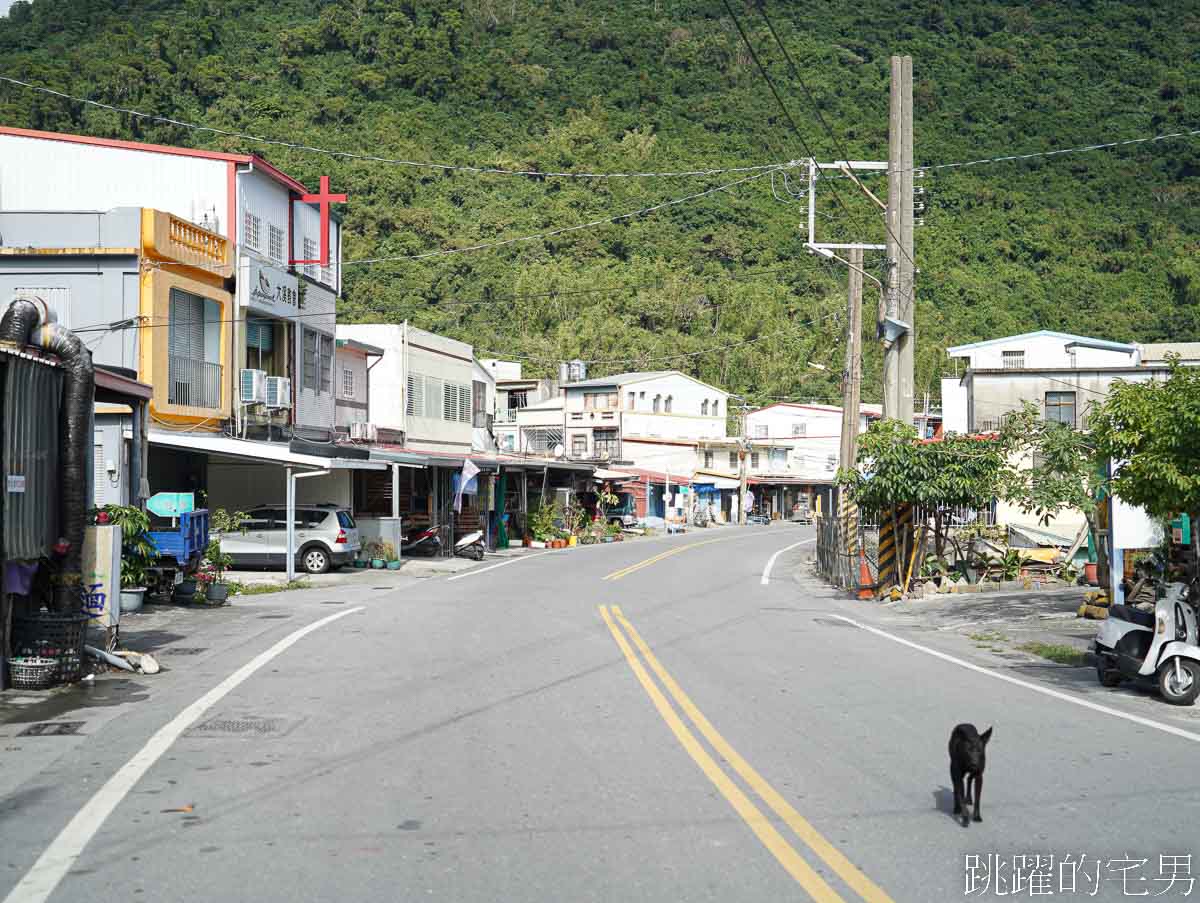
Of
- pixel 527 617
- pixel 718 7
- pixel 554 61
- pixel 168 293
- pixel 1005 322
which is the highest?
pixel 718 7

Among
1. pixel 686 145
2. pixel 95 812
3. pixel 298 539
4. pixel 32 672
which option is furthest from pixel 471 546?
pixel 686 145

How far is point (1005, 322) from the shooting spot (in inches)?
2810

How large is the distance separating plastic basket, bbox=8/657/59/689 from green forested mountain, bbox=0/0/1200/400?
5211 cm

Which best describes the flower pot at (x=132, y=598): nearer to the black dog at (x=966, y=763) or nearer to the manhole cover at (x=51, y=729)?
the manhole cover at (x=51, y=729)

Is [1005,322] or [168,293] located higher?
[1005,322]

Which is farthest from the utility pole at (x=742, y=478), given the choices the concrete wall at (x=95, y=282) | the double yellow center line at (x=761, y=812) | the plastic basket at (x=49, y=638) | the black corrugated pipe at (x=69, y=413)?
the plastic basket at (x=49, y=638)

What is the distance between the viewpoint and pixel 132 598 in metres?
19.5

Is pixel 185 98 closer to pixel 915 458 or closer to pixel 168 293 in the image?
pixel 168 293

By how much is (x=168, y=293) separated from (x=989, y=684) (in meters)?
21.6

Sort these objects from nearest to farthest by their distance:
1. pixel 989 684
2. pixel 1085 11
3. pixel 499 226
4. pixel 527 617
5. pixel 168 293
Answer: pixel 989 684
pixel 527 617
pixel 168 293
pixel 499 226
pixel 1085 11

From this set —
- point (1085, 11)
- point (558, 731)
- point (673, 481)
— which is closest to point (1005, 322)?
point (673, 481)

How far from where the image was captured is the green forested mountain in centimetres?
7156

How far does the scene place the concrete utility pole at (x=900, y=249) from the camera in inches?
958

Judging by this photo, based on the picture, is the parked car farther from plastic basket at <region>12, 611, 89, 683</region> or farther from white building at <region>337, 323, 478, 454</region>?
plastic basket at <region>12, 611, 89, 683</region>
